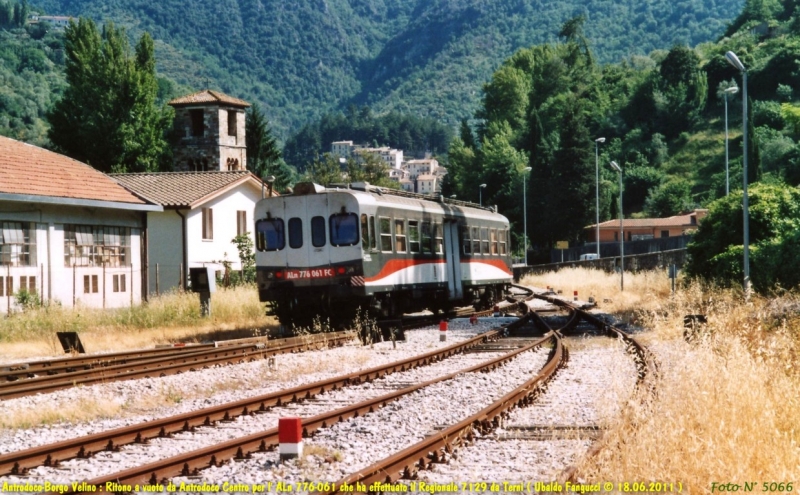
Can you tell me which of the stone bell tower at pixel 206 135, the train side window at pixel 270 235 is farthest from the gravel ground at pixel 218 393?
the stone bell tower at pixel 206 135

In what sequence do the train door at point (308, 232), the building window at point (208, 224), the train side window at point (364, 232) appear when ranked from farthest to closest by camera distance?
1. the building window at point (208, 224)
2. the train door at point (308, 232)
3. the train side window at point (364, 232)

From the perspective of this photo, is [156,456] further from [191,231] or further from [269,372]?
[191,231]

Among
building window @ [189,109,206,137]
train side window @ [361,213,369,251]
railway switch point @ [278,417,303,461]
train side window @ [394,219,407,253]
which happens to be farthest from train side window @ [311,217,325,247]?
building window @ [189,109,206,137]

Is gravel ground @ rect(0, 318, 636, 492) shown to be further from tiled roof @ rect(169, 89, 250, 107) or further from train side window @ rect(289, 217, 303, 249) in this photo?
tiled roof @ rect(169, 89, 250, 107)

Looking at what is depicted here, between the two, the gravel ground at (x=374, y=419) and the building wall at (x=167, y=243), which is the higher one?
the building wall at (x=167, y=243)

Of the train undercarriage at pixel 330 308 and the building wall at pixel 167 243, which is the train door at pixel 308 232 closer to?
the train undercarriage at pixel 330 308

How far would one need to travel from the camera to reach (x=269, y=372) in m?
15.4

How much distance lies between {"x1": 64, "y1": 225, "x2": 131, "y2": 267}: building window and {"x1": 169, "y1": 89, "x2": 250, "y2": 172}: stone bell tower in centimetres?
2149

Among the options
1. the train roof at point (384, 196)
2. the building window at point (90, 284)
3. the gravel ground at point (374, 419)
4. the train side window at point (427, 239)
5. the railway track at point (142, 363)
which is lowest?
the gravel ground at point (374, 419)

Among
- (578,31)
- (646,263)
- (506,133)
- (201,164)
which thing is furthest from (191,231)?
(578,31)

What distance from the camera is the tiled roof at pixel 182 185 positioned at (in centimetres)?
3856

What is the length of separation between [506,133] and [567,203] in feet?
133

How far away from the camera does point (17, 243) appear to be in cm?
2734

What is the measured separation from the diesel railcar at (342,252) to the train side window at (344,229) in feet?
0.07
